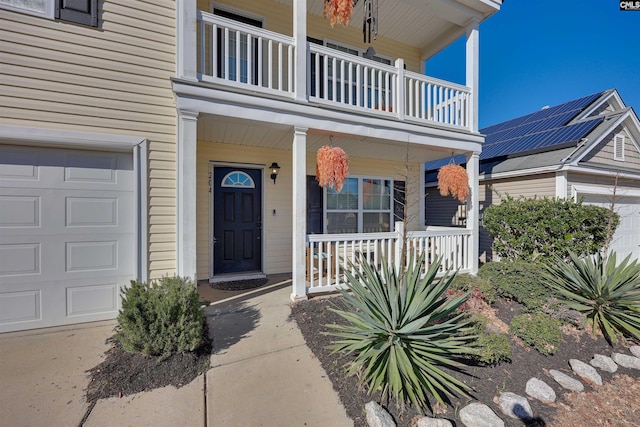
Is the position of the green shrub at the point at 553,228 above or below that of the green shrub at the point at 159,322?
above

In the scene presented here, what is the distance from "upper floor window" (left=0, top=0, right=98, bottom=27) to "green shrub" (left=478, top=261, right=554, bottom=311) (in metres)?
7.05

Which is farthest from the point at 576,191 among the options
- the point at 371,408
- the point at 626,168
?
the point at 371,408

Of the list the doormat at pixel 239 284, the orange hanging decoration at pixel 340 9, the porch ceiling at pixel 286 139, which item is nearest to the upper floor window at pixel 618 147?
the porch ceiling at pixel 286 139

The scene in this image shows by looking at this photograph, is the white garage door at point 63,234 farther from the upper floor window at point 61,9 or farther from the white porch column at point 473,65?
the white porch column at point 473,65

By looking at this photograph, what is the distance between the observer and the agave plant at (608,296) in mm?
3777

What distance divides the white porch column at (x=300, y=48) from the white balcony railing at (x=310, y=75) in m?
0.09

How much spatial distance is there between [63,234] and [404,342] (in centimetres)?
434

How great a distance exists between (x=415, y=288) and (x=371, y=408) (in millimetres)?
1202

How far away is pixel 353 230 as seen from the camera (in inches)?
276

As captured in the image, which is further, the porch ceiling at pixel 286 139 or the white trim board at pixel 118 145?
the porch ceiling at pixel 286 139

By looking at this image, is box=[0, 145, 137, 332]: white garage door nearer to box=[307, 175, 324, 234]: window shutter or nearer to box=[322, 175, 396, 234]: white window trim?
box=[307, 175, 324, 234]: window shutter

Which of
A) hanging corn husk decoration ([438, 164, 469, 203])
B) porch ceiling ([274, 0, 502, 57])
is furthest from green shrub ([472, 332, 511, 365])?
porch ceiling ([274, 0, 502, 57])

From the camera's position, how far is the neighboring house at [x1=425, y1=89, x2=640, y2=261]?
6.95 metres

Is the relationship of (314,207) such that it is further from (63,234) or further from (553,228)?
(553,228)
